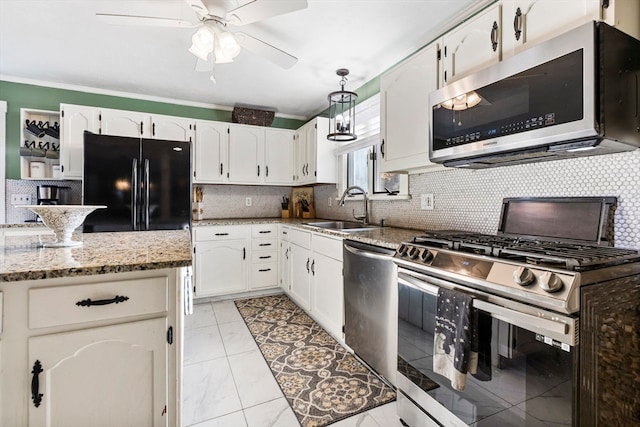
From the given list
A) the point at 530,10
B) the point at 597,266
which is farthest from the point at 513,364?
the point at 530,10

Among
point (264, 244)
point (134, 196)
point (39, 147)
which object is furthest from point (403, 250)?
point (39, 147)

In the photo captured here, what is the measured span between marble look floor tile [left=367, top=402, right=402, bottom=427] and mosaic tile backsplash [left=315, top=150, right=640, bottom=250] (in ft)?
3.80

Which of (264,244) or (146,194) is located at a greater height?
(146,194)

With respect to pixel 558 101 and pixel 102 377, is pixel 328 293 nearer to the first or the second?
pixel 102 377

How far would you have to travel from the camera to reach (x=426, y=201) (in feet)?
7.52

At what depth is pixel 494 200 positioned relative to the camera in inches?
70.5

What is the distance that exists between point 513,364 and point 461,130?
1091 millimetres

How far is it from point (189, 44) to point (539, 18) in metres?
2.36

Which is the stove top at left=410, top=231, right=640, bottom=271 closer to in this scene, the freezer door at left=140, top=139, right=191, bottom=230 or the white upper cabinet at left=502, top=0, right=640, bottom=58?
the white upper cabinet at left=502, top=0, right=640, bottom=58

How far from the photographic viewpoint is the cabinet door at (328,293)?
2.25 metres

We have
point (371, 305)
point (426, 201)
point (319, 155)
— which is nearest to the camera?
point (371, 305)

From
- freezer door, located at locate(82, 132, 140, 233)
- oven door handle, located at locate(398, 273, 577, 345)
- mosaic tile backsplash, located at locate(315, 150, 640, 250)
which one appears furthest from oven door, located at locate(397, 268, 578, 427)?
freezer door, located at locate(82, 132, 140, 233)

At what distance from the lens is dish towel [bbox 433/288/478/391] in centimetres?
111

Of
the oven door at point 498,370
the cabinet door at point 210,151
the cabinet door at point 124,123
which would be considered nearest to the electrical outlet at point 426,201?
A: the oven door at point 498,370
